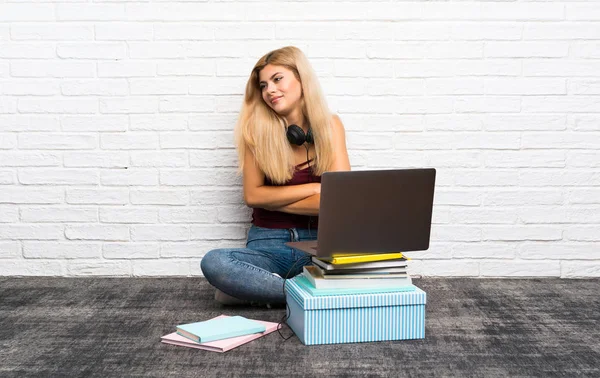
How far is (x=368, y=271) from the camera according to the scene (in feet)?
8.44

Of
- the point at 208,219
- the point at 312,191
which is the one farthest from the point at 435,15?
the point at 208,219

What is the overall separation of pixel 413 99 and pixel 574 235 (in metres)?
1.01

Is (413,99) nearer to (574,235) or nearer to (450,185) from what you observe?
(450,185)

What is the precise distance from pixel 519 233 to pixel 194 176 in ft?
5.13

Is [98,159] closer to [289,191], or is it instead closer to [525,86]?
[289,191]

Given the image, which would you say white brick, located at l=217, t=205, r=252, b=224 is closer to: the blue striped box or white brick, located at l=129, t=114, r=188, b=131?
white brick, located at l=129, t=114, r=188, b=131

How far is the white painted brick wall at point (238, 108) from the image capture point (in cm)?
355

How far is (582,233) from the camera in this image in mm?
3686

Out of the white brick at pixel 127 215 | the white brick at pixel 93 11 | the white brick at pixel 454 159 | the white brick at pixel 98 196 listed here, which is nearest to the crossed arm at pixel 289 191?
the white brick at pixel 454 159

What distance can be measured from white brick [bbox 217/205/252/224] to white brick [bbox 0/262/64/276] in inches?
31.6

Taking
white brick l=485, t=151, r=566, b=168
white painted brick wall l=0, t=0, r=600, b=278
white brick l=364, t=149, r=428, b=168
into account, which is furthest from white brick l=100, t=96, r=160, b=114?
white brick l=485, t=151, r=566, b=168

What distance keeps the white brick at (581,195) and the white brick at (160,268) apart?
6.06ft

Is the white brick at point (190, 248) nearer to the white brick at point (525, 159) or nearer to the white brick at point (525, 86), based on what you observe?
the white brick at point (525, 159)

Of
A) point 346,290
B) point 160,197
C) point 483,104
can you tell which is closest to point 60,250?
point 160,197
